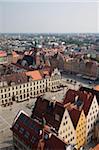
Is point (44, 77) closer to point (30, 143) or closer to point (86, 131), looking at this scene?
point (86, 131)

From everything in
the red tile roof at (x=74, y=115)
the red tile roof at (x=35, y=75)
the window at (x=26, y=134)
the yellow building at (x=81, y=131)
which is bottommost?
the yellow building at (x=81, y=131)

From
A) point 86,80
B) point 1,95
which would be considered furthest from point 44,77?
point 86,80

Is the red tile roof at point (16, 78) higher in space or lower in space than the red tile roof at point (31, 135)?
higher

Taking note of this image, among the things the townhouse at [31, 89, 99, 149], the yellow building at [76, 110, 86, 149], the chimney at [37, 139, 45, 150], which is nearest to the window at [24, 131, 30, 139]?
the chimney at [37, 139, 45, 150]

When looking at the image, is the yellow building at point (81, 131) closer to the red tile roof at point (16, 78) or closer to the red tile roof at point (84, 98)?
the red tile roof at point (84, 98)

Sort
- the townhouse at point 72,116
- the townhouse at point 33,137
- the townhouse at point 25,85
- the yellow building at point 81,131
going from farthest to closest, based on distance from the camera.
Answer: the townhouse at point 25,85 < the yellow building at point 81,131 < the townhouse at point 72,116 < the townhouse at point 33,137

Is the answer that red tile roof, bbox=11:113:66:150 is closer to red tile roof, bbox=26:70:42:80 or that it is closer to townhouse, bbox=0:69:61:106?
townhouse, bbox=0:69:61:106

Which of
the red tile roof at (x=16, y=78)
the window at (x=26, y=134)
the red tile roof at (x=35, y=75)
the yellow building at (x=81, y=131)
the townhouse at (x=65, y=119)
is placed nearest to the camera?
the window at (x=26, y=134)

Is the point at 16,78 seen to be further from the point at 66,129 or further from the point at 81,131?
the point at 66,129

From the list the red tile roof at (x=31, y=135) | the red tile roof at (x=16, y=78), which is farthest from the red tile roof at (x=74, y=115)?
the red tile roof at (x=16, y=78)

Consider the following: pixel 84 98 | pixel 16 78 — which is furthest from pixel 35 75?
pixel 84 98
